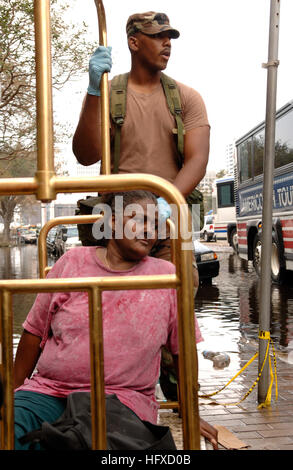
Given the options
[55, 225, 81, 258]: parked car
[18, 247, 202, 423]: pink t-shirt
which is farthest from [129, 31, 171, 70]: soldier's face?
[55, 225, 81, 258]: parked car

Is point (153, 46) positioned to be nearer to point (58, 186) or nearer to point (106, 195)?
point (106, 195)

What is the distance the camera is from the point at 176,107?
3143mm

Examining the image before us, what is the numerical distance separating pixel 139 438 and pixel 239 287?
35.8 ft

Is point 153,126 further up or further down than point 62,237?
further up

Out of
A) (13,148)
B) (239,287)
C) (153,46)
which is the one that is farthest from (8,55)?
(153,46)

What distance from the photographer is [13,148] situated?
2636cm

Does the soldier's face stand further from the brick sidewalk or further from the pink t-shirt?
the brick sidewalk

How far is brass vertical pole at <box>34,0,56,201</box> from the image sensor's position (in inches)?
62.5

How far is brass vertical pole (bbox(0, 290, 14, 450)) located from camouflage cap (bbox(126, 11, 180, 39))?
1.88 m

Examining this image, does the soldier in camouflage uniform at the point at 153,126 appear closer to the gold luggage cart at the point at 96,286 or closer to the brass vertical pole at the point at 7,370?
the gold luggage cart at the point at 96,286

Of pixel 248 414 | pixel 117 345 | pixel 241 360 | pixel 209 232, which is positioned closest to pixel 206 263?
pixel 241 360

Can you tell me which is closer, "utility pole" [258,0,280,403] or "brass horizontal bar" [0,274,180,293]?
"brass horizontal bar" [0,274,180,293]

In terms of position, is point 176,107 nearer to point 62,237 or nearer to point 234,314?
point 234,314

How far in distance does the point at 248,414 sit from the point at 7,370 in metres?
2.72
